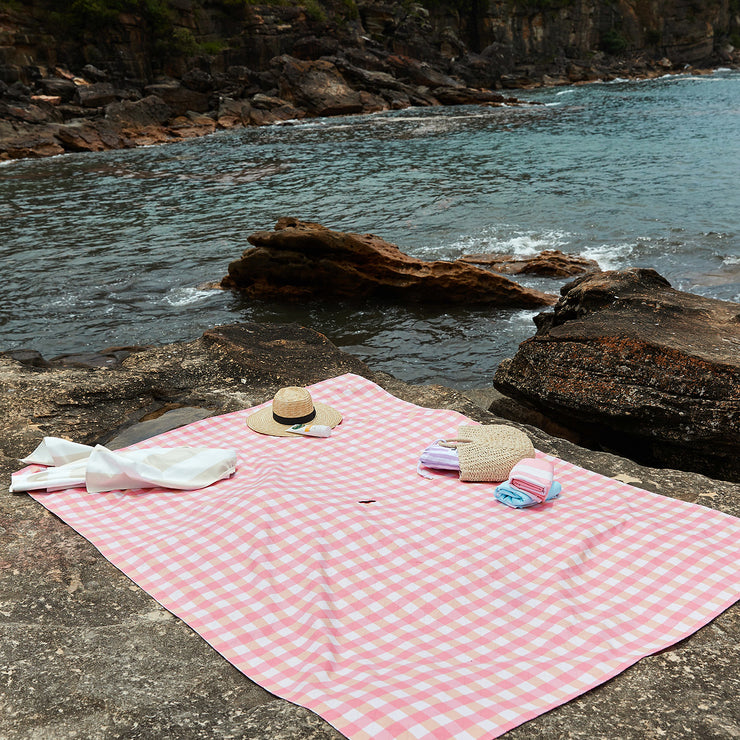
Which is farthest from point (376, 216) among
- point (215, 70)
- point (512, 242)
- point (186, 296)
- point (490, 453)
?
point (215, 70)

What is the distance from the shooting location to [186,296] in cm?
1232

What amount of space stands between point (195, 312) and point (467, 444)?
25.6 ft

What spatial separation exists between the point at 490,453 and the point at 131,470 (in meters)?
2.30

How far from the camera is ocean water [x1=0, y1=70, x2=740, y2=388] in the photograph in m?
10.7

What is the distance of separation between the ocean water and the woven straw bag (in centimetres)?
386

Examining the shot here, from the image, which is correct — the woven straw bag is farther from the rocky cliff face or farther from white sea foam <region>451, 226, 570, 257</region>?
the rocky cliff face

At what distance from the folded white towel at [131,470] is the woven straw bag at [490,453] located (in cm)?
153

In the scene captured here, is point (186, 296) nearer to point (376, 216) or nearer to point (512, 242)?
point (512, 242)

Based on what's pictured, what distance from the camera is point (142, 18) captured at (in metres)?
45.7

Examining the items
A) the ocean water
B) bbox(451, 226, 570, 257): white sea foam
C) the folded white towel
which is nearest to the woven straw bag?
the folded white towel

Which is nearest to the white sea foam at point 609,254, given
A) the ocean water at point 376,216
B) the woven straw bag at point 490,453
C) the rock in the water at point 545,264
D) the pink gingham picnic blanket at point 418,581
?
the ocean water at point 376,216

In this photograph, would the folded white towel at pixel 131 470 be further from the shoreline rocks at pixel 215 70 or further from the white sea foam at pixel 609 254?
the shoreline rocks at pixel 215 70

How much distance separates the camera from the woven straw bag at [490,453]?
451 centimetres

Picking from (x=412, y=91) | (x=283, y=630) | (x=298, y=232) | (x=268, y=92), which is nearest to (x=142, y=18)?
(x=268, y=92)
